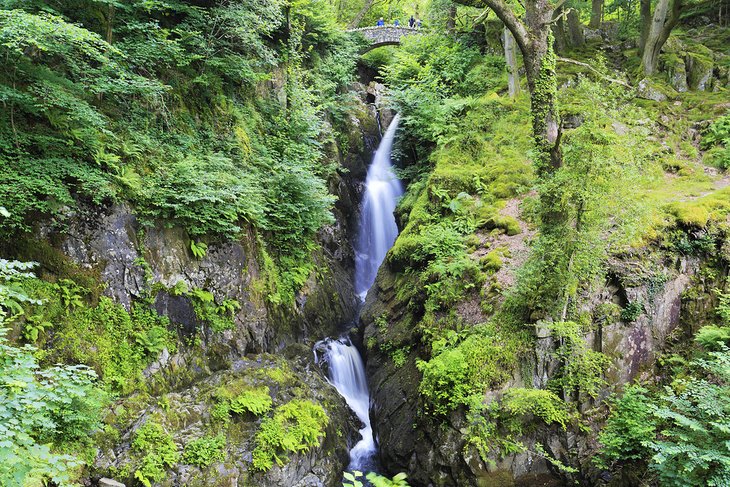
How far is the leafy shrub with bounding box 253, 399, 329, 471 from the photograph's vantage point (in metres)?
6.80

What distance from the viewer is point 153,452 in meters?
5.94

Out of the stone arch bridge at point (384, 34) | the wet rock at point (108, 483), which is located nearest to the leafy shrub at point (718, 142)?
the wet rock at point (108, 483)

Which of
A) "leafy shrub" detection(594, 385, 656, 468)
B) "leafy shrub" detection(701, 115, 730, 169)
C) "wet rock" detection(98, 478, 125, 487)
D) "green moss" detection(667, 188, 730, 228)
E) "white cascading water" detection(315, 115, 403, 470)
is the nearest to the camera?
"wet rock" detection(98, 478, 125, 487)

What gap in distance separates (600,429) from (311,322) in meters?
6.81

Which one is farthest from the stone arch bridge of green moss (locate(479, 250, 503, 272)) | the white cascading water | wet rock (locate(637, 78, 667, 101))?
green moss (locate(479, 250, 503, 272))

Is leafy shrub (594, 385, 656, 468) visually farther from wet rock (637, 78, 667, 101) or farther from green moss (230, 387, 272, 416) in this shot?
wet rock (637, 78, 667, 101)

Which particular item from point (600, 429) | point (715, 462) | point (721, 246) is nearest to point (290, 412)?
point (600, 429)

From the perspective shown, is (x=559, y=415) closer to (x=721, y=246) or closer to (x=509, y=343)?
(x=509, y=343)

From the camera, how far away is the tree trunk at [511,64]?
12758 millimetres

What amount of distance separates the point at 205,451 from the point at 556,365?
5.82 meters

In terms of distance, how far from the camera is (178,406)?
6.73 metres

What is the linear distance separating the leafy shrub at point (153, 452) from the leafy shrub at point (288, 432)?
1.33 m

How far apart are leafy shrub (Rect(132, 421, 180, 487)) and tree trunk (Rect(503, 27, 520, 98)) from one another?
42.8 feet

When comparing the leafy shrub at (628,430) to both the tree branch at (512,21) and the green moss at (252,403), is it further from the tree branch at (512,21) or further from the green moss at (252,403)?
the tree branch at (512,21)
